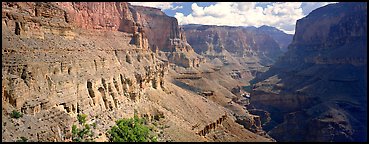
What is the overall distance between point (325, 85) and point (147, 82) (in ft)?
204

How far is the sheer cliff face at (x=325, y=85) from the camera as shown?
242 feet

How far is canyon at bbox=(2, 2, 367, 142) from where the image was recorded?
31.5 m

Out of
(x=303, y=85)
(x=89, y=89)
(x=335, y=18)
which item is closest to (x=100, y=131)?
(x=89, y=89)

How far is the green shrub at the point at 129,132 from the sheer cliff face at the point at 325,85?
1541 inches

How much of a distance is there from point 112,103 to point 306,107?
62.4 metres

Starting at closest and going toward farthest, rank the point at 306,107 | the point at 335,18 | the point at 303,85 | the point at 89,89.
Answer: the point at 89,89 → the point at 306,107 → the point at 303,85 → the point at 335,18

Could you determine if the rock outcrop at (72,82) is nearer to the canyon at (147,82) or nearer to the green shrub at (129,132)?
the canyon at (147,82)

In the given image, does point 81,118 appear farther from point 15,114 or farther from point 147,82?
point 147,82

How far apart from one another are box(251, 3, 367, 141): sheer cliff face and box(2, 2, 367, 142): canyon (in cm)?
30

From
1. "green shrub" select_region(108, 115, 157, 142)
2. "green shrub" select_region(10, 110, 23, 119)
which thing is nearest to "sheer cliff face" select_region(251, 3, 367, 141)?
"green shrub" select_region(108, 115, 157, 142)

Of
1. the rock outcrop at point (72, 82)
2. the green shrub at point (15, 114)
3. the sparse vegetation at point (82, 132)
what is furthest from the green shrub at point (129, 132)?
→ the green shrub at point (15, 114)

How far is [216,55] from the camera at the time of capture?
197 meters

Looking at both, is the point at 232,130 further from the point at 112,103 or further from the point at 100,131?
the point at 100,131

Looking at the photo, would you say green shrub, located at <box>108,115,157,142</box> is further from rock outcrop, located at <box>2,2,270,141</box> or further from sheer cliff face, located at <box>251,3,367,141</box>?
sheer cliff face, located at <box>251,3,367,141</box>
